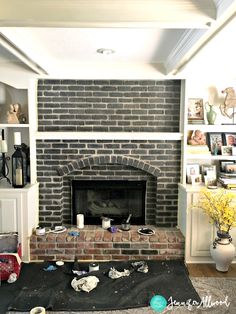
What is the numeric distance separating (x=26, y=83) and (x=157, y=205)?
7.44 feet

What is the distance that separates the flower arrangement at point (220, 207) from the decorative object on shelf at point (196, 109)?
969 mm

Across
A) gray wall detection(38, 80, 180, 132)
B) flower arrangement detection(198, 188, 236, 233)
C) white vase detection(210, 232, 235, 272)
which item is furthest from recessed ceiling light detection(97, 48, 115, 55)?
white vase detection(210, 232, 235, 272)

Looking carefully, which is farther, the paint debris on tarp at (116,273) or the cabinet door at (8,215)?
the cabinet door at (8,215)

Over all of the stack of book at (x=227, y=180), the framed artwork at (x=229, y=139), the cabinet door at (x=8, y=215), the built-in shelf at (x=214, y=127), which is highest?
the built-in shelf at (x=214, y=127)

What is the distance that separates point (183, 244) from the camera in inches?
139

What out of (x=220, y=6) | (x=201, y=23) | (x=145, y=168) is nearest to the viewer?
(x=220, y=6)

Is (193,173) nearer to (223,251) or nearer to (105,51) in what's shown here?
(223,251)

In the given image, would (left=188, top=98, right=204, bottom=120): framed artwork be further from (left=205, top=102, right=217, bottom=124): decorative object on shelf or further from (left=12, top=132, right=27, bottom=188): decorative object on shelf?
(left=12, top=132, right=27, bottom=188): decorative object on shelf

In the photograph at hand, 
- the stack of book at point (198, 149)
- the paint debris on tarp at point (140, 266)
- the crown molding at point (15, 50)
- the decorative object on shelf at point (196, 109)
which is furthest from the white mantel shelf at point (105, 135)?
the paint debris on tarp at point (140, 266)

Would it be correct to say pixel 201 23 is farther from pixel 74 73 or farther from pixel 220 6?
pixel 74 73

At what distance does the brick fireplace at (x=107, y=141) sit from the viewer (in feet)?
12.4

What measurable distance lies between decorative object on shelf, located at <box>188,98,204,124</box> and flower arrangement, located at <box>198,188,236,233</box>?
969 mm

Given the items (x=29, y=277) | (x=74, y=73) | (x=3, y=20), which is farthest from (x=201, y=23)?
(x=29, y=277)

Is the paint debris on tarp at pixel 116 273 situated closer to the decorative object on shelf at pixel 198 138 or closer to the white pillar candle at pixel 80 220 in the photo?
the white pillar candle at pixel 80 220
